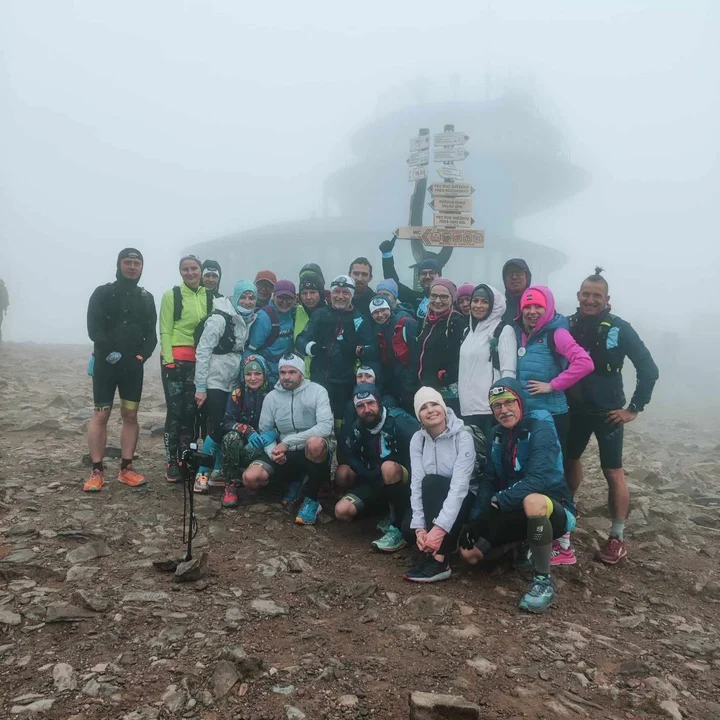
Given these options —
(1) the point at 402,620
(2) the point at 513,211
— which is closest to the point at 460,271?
(2) the point at 513,211

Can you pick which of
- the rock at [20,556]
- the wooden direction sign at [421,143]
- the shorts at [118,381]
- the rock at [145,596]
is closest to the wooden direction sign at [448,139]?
the wooden direction sign at [421,143]

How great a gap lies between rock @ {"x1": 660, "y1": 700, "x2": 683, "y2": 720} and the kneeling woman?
179 cm

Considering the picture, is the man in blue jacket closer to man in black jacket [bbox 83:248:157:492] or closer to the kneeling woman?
the kneeling woman

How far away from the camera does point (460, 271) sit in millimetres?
32781

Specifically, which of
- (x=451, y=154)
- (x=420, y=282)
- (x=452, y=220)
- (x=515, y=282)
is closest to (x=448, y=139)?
(x=451, y=154)

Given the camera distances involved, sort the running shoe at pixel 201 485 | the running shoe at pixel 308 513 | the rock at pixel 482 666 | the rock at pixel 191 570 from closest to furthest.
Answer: the rock at pixel 482 666
the rock at pixel 191 570
the running shoe at pixel 308 513
the running shoe at pixel 201 485

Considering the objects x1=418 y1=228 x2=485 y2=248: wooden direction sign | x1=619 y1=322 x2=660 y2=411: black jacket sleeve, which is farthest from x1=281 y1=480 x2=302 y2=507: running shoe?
x1=418 y1=228 x2=485 y2=248: wooden direction sign

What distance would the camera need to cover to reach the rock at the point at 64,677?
303cm

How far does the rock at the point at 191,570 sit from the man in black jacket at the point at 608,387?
363 centimetres

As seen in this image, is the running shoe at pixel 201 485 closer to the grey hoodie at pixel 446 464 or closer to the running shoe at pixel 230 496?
the running shoe at pixel 230 496

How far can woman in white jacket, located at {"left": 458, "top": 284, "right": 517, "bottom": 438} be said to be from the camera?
5148mm

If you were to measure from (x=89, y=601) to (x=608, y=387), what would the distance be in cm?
462

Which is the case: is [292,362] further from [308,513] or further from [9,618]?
[9,618]

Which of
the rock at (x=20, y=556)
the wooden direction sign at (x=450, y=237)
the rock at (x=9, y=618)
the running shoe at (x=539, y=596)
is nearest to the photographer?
the rock at (x=9, y=618)
